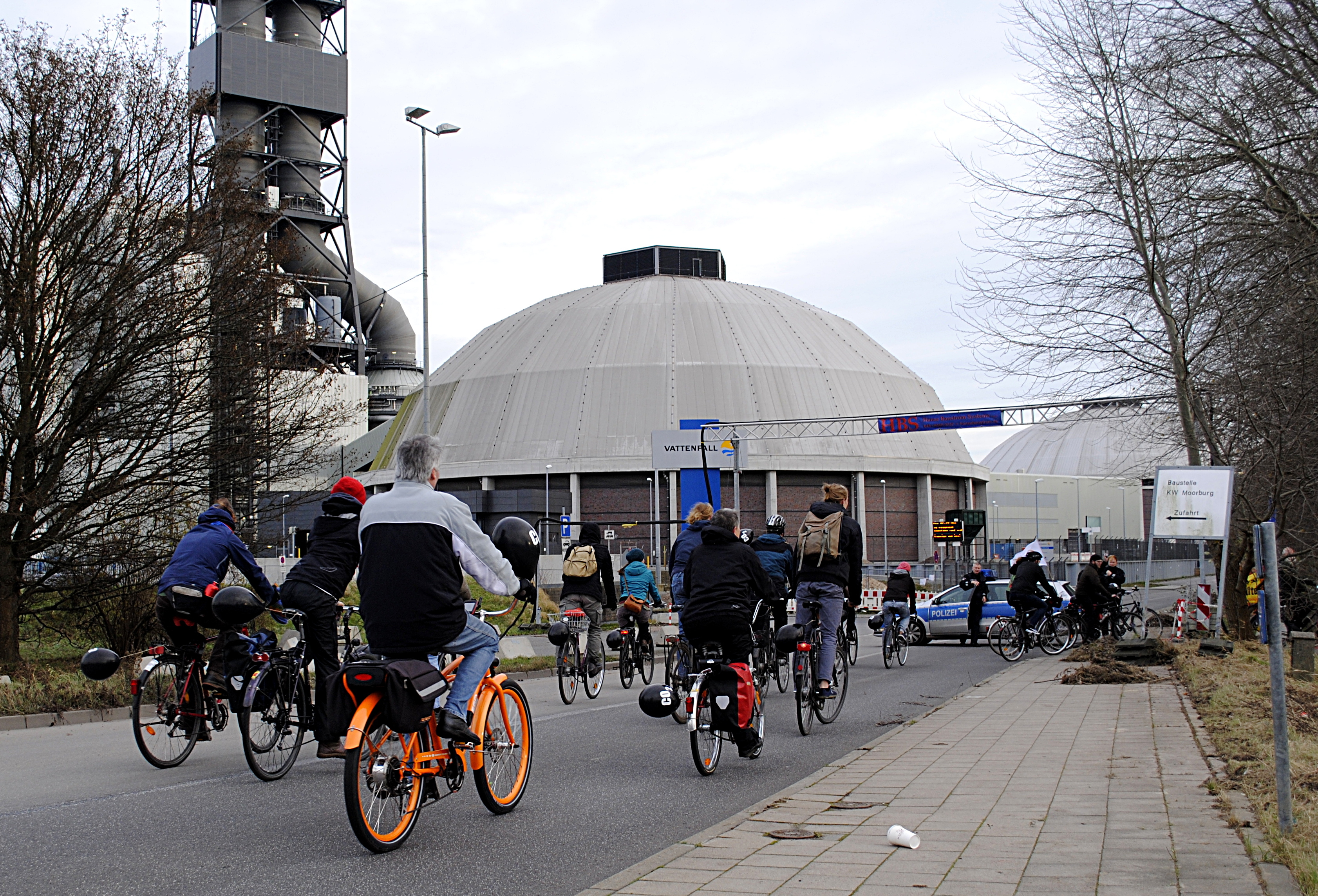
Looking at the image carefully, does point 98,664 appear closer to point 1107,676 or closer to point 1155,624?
point 1107,676

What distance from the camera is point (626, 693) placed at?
50.5ft

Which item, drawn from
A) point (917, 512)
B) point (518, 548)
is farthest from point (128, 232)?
point (917, 512)

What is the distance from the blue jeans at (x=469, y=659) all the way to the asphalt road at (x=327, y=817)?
74cm

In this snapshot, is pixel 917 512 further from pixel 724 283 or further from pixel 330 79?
pixel 330 79

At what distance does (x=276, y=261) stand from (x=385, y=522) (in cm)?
1359

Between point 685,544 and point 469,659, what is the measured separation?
230 inches

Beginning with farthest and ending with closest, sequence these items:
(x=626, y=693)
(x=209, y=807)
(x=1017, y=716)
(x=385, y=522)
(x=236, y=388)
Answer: (x=236, y=388) < (x=626, y=693) < (x=1017, y=716) < (x=209, y=807) < (x=385, y=522)

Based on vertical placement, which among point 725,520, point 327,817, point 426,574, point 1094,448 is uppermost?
point 1094,448

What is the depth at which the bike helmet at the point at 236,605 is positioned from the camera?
8.16 metres

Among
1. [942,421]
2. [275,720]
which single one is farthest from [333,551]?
[942,421]

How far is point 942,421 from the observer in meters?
56.2

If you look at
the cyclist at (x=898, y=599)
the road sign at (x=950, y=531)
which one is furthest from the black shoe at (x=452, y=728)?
the road sign at (x=950, y=531)

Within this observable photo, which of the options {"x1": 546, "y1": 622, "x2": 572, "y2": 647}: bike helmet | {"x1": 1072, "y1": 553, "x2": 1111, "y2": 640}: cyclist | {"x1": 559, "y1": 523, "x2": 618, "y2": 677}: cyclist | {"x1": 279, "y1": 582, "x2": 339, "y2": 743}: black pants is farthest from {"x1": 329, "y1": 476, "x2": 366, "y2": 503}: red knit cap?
{"x1": 1072, "y1": 553, "x2": 1111, "y2": 640}: cyclist

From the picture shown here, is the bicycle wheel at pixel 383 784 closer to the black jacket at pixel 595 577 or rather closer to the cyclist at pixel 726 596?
the cyclist at pixel 726 596
